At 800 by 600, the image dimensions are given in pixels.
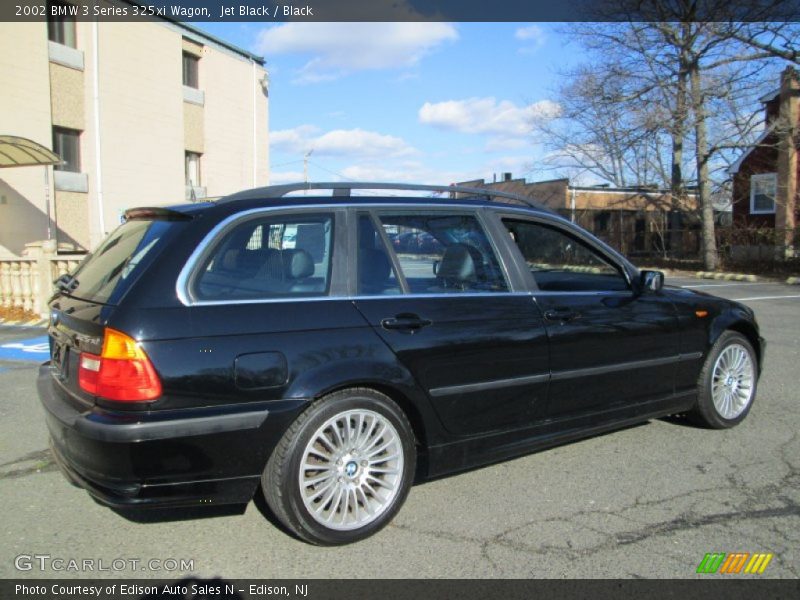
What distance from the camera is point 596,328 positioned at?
409 cm

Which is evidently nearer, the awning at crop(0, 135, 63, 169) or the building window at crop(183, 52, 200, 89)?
the awning at crop(0, 135, 63, 169)

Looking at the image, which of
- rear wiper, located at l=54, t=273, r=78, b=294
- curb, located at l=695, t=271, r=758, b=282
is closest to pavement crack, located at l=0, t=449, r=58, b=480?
rear wiper, located at l=54, t=273, r=78, b=294

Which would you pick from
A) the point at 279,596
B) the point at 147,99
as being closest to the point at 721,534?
the point at 279,596

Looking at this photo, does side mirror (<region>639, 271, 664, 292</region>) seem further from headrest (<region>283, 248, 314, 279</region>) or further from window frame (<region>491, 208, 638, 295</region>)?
headrest (<region>283, 248, 314, 279</region>)

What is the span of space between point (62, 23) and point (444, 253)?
17.1m

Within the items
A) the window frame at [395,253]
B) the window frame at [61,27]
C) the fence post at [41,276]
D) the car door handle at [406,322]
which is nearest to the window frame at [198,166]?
the window frame at [61,27]

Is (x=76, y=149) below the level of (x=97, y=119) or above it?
below

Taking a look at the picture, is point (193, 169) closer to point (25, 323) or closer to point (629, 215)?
point (25, 323)

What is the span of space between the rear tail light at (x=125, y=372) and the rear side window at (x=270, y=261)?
37 cm

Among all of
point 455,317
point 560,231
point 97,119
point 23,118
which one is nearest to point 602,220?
point 97,119

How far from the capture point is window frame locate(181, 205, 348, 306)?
299cm

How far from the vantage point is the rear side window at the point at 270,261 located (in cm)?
309

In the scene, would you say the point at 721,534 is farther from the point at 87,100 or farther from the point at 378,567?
the point at 87,100

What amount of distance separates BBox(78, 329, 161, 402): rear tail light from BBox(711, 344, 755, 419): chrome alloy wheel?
3.95 meters
